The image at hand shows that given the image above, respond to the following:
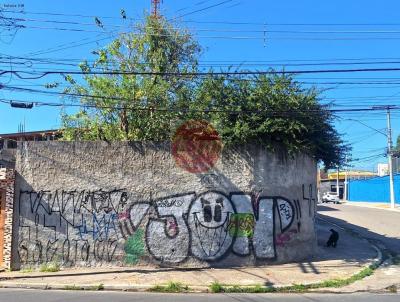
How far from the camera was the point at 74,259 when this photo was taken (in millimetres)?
14062

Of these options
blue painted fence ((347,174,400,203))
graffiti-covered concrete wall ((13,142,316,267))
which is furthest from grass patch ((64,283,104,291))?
blue painted fence ((347,174,400,203))

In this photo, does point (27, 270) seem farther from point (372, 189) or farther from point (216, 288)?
point (372, 189)

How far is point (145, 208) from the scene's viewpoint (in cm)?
1409

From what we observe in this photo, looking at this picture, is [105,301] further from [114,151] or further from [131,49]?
[131,49]

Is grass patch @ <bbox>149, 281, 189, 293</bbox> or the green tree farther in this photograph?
the green tree

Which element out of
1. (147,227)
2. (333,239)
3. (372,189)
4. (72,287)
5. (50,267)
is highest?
(372,189)

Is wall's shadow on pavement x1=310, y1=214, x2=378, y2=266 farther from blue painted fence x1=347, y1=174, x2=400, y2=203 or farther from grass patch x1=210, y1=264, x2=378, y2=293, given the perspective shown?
blue painted fence x1=347, y1=174, x2=400, y2=203

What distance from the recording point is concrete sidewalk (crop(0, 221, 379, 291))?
38.5 ft

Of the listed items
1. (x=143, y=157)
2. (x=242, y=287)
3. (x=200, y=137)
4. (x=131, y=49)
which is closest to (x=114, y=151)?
(x=143, y=157)

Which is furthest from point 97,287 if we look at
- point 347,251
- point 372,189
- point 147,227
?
point 372,189

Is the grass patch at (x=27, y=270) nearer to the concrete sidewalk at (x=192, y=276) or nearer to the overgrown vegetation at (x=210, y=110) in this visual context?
the concrete sidewalk at (x=192, y=276)

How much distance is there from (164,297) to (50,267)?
16.2ft

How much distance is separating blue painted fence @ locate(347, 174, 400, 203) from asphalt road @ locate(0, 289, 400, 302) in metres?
49.3

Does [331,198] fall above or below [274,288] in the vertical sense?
above
